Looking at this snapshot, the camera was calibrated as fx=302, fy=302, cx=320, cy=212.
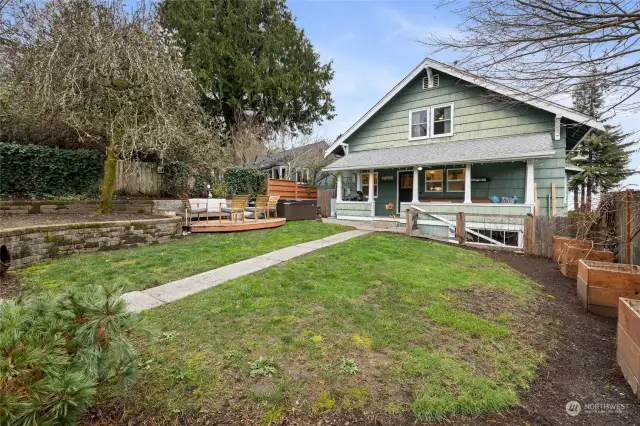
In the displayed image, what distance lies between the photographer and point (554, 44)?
11.4ft

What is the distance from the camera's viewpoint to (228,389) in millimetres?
2438

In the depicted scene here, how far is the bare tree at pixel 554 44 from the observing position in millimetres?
3186

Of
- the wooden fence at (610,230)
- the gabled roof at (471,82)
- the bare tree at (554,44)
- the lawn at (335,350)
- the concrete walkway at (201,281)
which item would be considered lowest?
the lawn at (335,350)

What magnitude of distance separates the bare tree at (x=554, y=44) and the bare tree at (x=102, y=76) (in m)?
7.76

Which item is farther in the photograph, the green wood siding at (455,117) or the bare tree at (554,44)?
the green wood siding at (455,117)

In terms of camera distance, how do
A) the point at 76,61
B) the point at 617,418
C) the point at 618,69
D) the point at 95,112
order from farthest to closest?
the point at 95,112
the point at 76,61
the point at 618,69
the point at 617,418

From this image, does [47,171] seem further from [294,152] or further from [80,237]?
[294,152]

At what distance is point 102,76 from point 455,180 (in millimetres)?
12828

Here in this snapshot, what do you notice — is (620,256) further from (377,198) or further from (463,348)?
(377,198)

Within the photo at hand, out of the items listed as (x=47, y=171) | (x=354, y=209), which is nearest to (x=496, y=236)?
(x=354, y=209)

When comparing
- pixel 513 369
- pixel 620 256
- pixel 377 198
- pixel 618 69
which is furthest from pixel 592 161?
pixel 513 369

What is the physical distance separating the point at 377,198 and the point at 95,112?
1157cm

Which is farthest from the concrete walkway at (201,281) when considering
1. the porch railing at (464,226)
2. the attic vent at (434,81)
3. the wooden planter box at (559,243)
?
the attic vent at (434,81)

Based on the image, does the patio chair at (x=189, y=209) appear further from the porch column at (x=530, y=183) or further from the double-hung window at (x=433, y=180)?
the porch column at (x=530, y=183)
